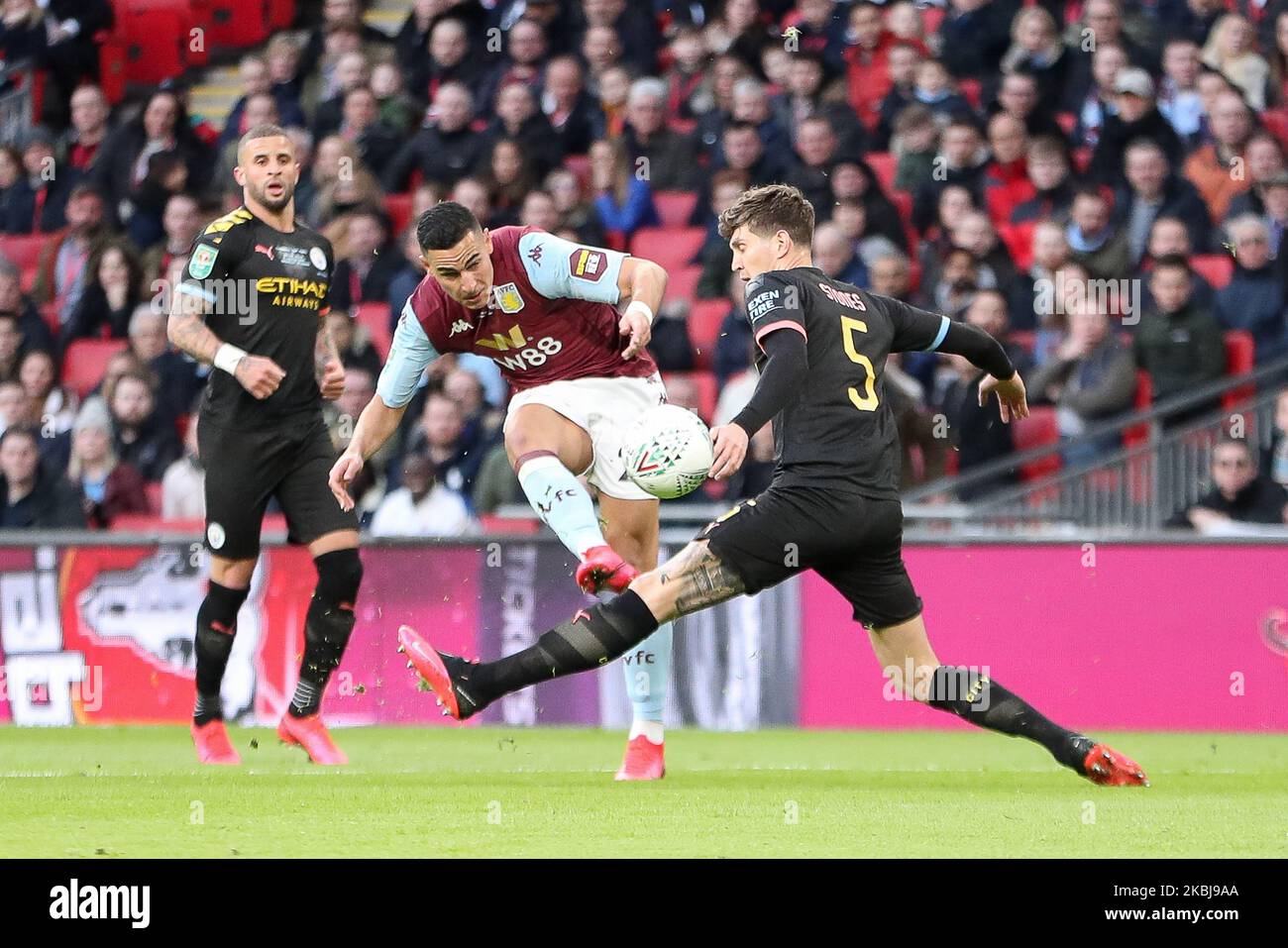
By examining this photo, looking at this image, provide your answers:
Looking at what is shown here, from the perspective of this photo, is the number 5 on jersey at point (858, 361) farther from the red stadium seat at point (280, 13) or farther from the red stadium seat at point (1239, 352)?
the red stadium seat at point (280, 13)

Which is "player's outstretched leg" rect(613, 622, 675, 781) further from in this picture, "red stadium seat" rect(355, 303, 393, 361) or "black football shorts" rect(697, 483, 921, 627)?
"red stadium seat" rect(355, 303, 393, 361)

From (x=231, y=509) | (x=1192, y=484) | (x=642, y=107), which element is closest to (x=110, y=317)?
(x=642, y=107)

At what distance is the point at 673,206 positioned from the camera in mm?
14391

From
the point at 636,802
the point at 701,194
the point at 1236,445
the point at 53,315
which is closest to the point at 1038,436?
the point at 1236,445

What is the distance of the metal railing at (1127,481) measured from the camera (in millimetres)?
11289

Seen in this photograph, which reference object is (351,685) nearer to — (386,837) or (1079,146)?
(386,837)

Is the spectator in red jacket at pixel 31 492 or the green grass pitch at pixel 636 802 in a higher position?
the spectator in red jacket at pixel 31 492

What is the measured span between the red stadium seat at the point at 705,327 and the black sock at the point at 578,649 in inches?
247

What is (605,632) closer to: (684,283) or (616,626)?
(616,626)

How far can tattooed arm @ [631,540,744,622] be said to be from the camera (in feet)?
22.4

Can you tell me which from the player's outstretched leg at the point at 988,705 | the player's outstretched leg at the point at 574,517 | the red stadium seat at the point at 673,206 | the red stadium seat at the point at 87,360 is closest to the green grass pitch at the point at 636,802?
the player's outstretched leg at the point at 988,705

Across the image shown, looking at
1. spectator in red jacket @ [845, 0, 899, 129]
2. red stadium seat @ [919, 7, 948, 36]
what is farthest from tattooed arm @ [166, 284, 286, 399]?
red stadium seat @ [919, 7, 948, 36]

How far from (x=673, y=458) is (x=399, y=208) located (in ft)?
27.5

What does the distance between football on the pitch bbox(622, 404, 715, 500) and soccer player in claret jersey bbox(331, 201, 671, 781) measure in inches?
21.9
